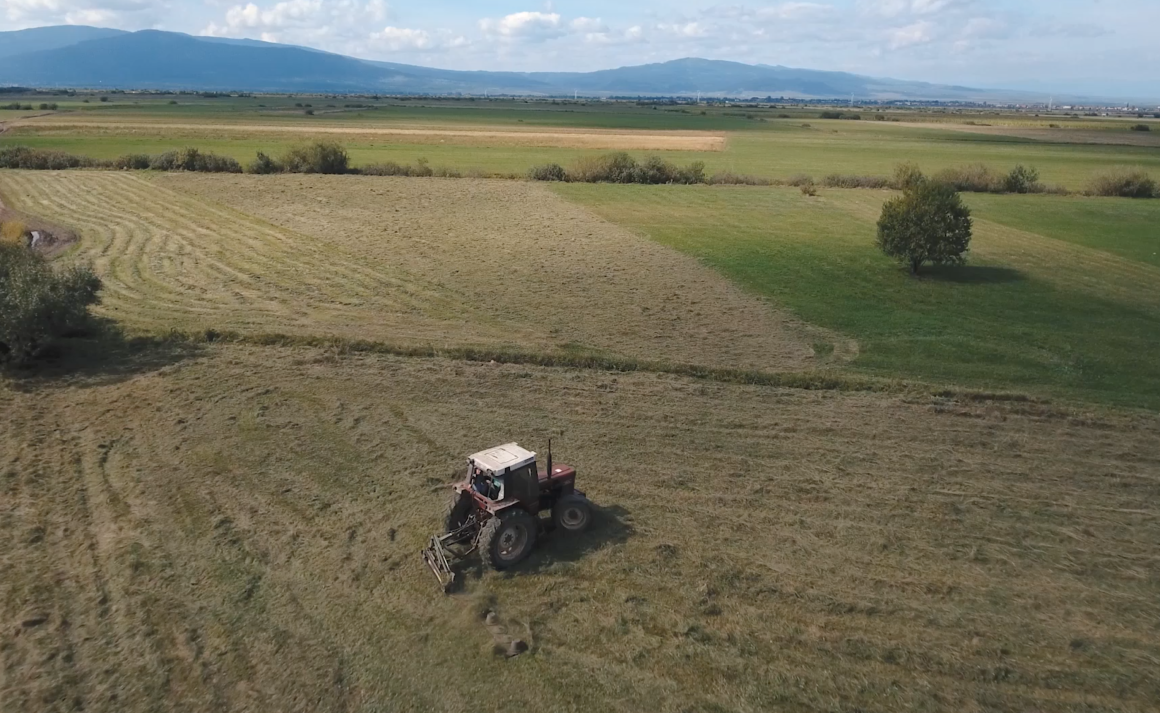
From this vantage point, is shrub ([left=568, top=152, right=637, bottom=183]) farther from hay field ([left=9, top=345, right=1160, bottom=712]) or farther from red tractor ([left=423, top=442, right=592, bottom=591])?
red tractor ([left=423, top=442, right=592, bottom=591])

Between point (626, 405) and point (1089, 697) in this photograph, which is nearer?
point (1089, 697)

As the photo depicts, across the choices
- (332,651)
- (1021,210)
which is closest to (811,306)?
(332,651)

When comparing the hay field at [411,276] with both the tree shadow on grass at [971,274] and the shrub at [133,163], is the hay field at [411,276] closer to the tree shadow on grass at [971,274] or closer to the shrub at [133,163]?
the tree shadow on grass at [971,274]

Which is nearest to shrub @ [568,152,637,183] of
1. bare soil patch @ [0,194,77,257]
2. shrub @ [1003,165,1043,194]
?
shrub @ [1003,165,1043,194]

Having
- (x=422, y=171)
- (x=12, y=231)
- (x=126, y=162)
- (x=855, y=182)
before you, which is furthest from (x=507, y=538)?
(x=126, y=162)

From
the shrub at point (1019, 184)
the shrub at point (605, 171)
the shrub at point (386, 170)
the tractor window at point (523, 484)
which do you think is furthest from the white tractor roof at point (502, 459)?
the shrub at point (1019, 184)

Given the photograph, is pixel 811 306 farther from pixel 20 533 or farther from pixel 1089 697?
pixel 20 533
